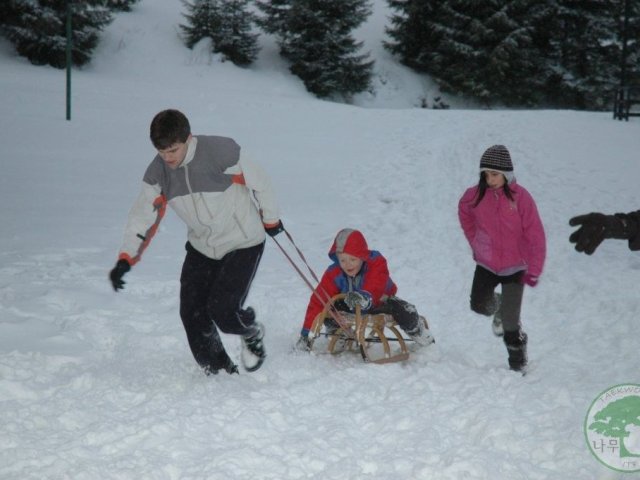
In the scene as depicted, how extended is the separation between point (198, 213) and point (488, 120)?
14508 millimetres

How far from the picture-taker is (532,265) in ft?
15.1

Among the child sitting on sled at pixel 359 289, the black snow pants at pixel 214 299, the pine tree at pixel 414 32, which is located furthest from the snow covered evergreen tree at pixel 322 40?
the black snow pants at pixel 214 299

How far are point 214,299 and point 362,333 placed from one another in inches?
49.7

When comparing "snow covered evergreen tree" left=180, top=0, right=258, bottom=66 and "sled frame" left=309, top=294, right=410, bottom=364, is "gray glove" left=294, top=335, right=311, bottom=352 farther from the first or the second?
"snow covered evergreen tree" left=180, top=0, right=258, bottom=66

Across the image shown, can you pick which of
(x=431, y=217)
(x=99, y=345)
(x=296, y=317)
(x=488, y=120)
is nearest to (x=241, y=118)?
(x=488, y=120)

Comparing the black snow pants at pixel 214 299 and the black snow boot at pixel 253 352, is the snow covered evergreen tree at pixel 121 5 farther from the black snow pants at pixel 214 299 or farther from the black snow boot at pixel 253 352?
the black snow boot at pixel 253 352

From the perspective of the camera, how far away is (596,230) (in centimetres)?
291

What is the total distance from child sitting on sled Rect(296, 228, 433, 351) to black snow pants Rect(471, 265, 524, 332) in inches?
19.0

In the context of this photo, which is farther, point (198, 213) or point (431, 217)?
point (431, 217)

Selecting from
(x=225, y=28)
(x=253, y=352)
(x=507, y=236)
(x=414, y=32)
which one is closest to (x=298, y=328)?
(x=253, y=352)

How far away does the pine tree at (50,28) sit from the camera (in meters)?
18.4

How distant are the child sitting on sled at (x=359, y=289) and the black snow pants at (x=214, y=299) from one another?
2.64ft

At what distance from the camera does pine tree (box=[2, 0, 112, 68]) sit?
60.3 ft

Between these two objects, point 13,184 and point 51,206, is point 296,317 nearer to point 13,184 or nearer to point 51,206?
point 51,206
